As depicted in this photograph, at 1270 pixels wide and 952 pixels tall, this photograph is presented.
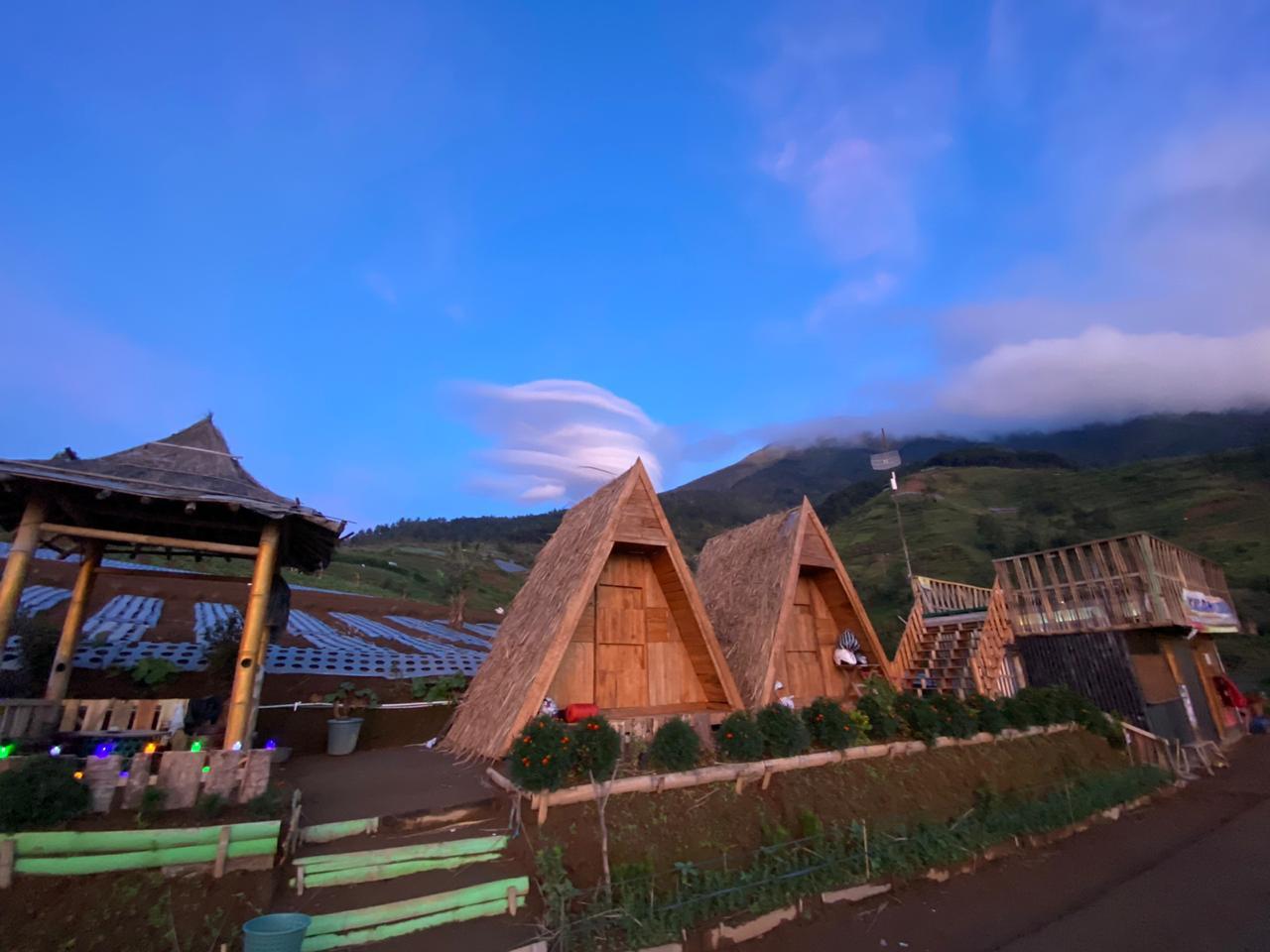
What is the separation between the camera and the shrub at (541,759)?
6.83m

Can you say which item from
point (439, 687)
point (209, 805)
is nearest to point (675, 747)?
point (209, 805)

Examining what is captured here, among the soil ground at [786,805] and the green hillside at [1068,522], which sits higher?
the green hillside at [1068,522]

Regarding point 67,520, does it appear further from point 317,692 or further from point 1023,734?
point 1023,734

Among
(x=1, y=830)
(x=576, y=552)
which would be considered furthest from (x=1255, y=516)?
(x=1, y=830)

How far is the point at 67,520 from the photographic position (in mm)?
9586

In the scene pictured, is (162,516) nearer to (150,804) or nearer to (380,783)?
(150,804)

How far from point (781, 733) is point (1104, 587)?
15.2m

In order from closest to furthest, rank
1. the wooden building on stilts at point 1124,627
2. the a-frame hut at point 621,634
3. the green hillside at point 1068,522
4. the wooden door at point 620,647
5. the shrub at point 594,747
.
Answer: the shrub at point 594,747
the a-frame hut at point 621,634
the wooden door at point 620,647
the wooden building on stilts at point 1124,627
the green hillside at point 1068,522

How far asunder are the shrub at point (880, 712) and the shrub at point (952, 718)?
0.88 meters

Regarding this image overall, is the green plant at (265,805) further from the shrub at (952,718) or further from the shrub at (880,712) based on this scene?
the shrub at (952,718)

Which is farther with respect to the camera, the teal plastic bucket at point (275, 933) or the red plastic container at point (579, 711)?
the red plastic container at point (579, 711)

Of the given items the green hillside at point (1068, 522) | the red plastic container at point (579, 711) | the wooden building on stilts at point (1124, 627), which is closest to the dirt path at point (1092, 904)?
the red plastic container at point (579, 711)

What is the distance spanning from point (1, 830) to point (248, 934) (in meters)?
2.99

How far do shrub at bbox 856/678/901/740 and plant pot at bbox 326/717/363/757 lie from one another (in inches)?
375
